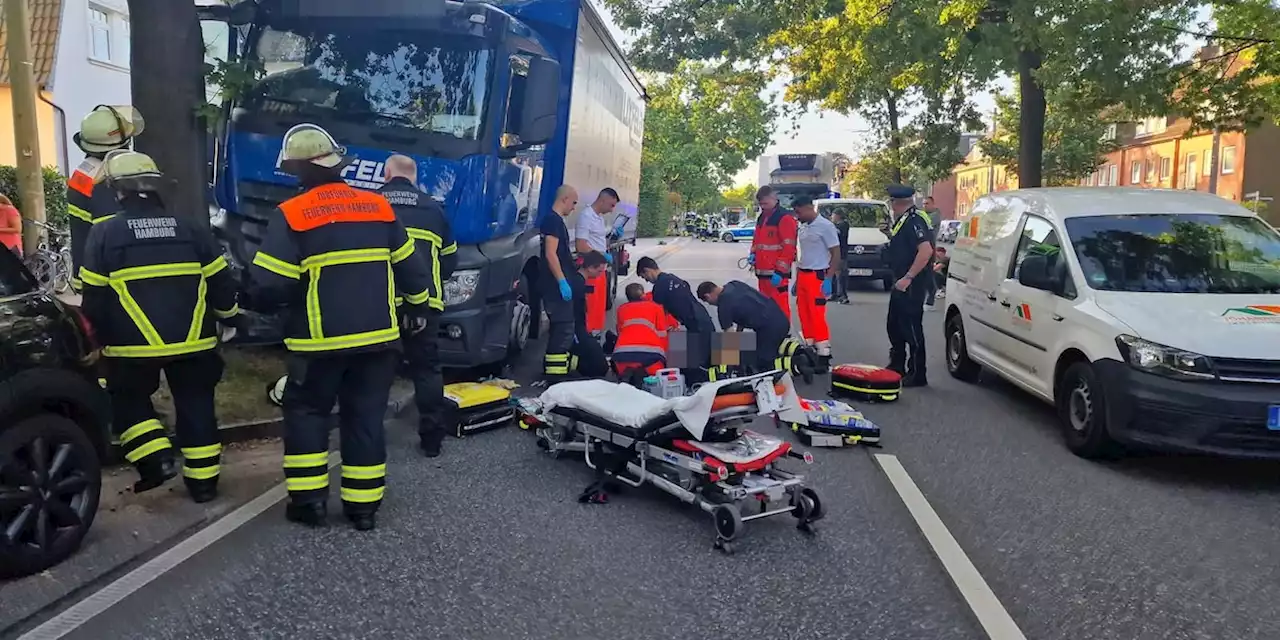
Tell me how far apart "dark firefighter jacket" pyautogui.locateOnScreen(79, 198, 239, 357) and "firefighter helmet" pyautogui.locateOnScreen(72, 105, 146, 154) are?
124 centimetres

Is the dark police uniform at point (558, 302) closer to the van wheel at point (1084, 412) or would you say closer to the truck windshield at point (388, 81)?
the truck windshield at point (388, 81)

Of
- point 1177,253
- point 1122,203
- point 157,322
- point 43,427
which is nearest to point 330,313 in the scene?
point 157,322

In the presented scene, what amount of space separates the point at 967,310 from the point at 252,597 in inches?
271

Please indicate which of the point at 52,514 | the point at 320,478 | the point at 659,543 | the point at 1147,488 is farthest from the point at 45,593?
the point at 1147,488

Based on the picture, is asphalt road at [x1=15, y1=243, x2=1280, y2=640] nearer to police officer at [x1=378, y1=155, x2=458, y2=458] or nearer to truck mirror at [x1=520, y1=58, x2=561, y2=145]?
police officer at [x1=378, y1=155, x2=458, y2=458]

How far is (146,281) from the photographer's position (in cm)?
480

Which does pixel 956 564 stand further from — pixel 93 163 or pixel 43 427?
pixel 93 163

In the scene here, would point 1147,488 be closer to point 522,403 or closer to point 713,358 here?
point 713,358

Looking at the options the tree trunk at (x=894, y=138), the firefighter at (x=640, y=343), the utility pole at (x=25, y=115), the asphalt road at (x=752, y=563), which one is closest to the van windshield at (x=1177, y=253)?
the asphalt road at (x=752, y=563)

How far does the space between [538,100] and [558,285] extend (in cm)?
162

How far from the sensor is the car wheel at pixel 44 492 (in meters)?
4.03

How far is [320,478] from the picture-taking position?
4824 millimetres

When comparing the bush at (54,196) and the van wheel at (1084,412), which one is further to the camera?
the bush at (54,196)

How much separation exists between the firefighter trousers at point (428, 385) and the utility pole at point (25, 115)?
4.55 meters
